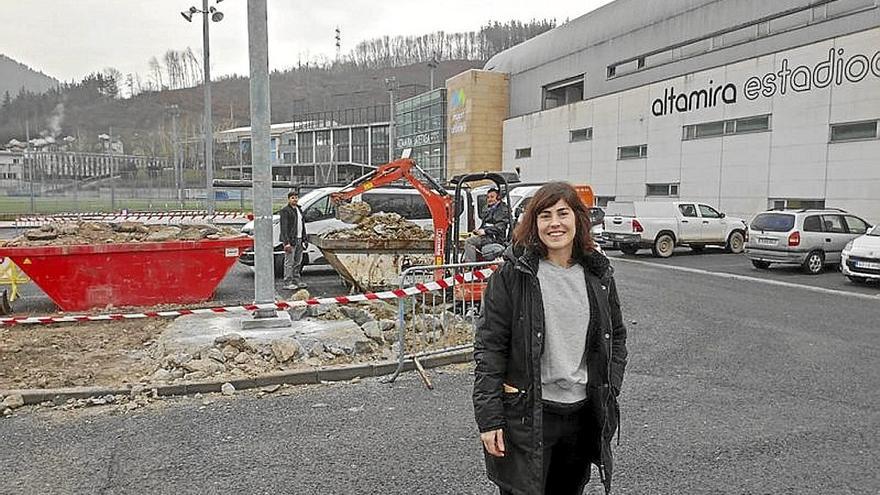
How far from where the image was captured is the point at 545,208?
2.87 m

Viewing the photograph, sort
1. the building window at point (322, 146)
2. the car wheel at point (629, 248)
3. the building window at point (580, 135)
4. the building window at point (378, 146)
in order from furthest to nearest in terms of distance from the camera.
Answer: the building window at point (322, 146)
the building window at point (378, 146)
the building window at point (580, 135)
the car wheel at point (629, 248)

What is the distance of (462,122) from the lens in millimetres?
45969

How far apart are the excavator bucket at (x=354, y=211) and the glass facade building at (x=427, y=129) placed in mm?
37325

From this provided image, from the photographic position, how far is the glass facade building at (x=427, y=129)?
5225 centimetres

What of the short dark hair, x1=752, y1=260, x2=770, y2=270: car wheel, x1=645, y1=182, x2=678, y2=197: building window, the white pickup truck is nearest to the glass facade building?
x1=645, y1=182, x2=678, y2=197: building window

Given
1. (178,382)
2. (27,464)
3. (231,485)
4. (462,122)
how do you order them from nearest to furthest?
1. (231,485)
2. (27,464)
3. (178,382)
4. (462,122)

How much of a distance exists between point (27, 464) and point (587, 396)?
4108mm

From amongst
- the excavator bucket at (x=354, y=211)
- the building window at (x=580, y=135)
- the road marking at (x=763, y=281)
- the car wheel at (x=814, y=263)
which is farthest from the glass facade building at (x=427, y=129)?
the excavator bucket at (x=354, y=211)

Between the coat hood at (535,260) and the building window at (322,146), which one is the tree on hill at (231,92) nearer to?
the building window at (322,146)

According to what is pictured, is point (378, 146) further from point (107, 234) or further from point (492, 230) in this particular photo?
point (492, 230)

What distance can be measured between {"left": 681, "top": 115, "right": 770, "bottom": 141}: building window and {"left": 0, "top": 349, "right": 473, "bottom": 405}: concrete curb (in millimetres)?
22177

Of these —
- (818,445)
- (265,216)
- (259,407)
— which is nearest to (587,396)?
(818,445)

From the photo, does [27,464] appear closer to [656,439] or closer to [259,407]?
[259,407]

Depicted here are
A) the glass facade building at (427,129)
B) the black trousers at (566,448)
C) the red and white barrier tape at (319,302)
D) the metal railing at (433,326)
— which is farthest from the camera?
the glass facade building at (427,129)
